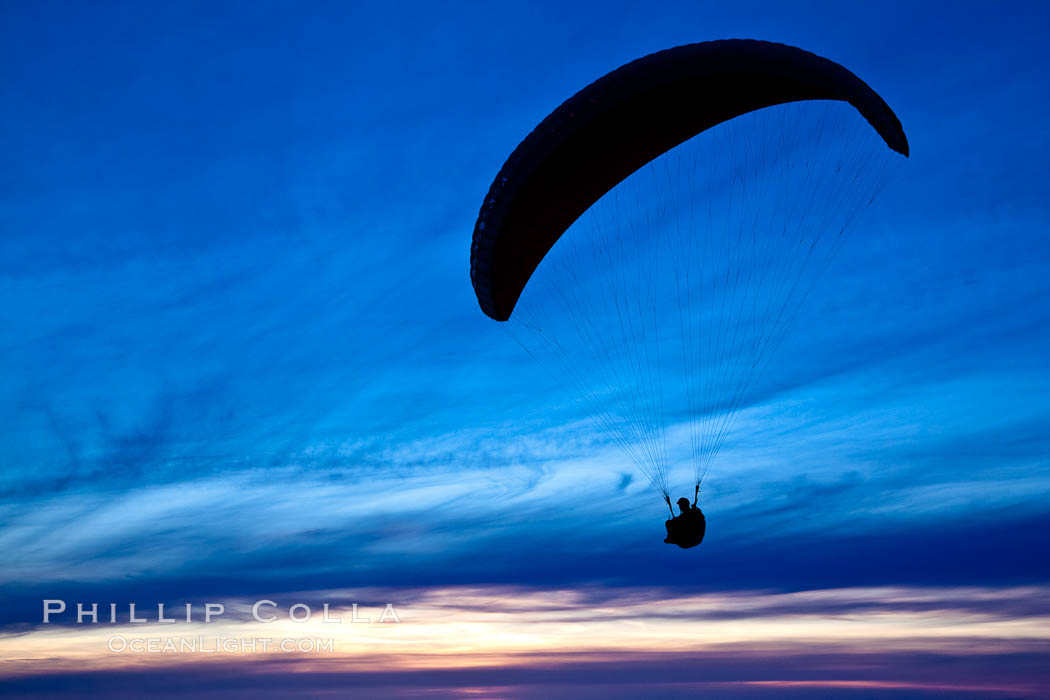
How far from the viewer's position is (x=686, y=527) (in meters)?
21.1

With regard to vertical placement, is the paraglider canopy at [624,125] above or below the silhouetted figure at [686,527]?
above

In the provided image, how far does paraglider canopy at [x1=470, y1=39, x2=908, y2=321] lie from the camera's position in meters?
19.4

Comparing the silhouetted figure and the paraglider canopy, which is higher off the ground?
the paraglider canopy

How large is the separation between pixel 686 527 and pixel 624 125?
28.1 ft

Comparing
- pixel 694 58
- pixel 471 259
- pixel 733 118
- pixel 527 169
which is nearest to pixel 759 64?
pixel 694 58

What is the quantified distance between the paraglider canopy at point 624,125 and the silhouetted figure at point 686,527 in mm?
6560

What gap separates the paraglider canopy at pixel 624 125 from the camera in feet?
63.8

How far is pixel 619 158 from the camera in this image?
21906 mm

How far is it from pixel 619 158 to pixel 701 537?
8.43 meters

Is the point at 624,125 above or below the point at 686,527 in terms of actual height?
above

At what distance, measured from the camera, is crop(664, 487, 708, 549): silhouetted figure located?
2109 cm

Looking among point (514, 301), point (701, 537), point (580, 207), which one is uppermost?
point (580, 207)

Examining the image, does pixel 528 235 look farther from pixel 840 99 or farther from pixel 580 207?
pixel 840 99

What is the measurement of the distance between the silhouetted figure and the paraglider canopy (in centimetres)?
656
